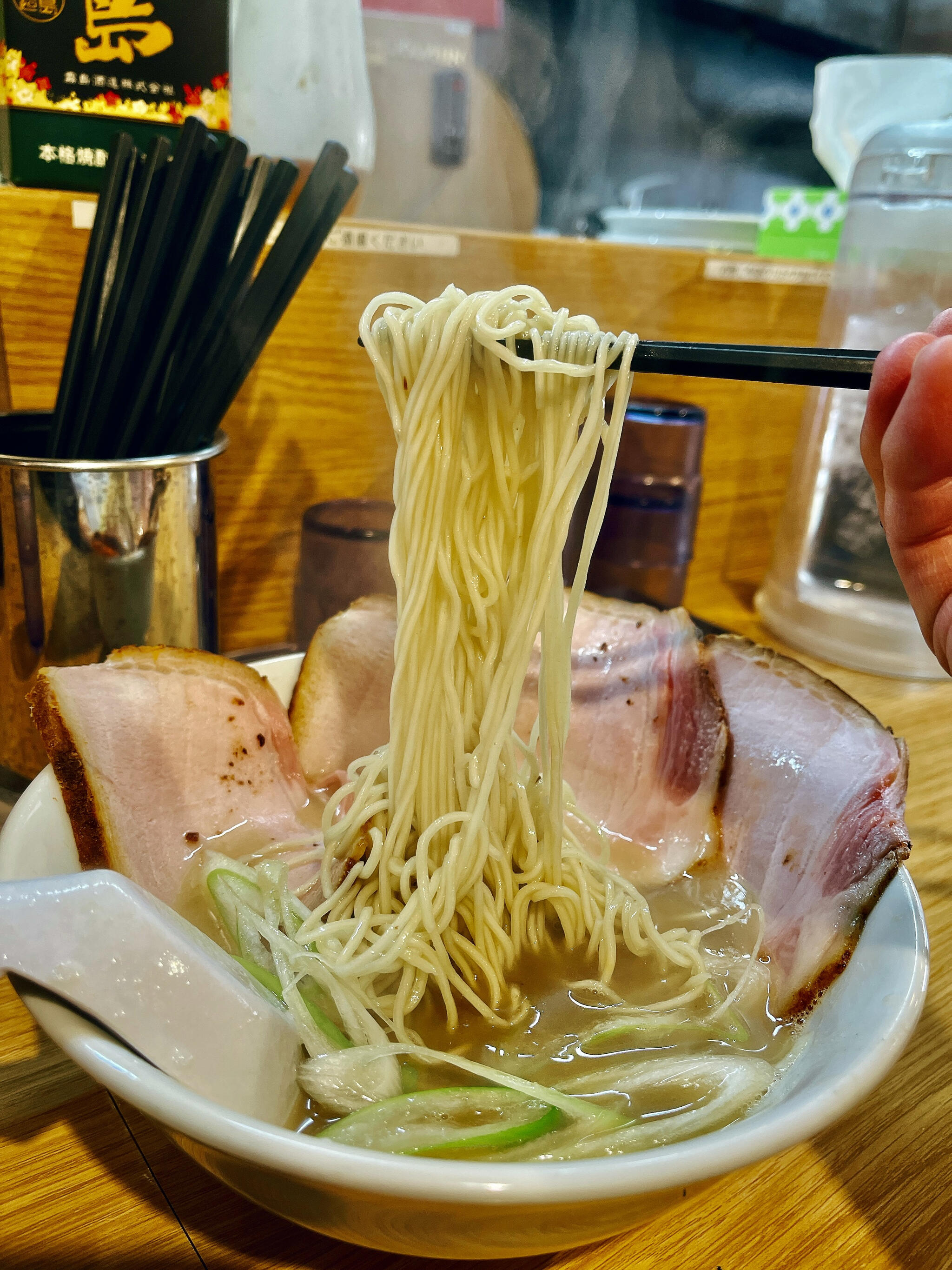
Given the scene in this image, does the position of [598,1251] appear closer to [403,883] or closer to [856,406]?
A: [403,883]

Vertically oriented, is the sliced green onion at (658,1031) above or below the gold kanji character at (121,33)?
below

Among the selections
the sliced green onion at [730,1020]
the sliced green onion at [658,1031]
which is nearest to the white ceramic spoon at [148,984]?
the sliced green onion at [658,1031]

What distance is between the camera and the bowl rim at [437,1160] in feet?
1.50

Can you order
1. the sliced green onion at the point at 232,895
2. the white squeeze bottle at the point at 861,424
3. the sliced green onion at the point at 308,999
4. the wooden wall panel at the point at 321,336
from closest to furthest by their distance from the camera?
the sliced green onion at the point at 308,999, the sliced green onion at the point at 232,895, the wooden wall panel at the point at 321,336, the white squeeze bottle at the point at 861,424

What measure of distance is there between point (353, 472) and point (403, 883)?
3.12 feet

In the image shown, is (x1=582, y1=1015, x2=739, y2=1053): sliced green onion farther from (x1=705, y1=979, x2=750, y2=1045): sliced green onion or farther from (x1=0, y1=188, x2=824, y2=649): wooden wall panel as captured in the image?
(x1=0, y1=188, x2=824, y2=649): wooden wall panel

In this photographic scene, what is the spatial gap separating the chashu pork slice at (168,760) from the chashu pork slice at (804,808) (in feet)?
1.54

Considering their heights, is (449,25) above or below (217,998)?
above

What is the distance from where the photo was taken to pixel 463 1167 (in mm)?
466

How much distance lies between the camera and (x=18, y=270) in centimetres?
120

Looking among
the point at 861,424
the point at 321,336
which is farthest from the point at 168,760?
the point at 861,424

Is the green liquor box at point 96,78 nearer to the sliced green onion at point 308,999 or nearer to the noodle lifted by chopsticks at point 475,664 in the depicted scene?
the noodle lifted by chopsticks at point 475,664

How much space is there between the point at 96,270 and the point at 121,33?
0.36 metres

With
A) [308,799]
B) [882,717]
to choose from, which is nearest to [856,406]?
[882,717]
